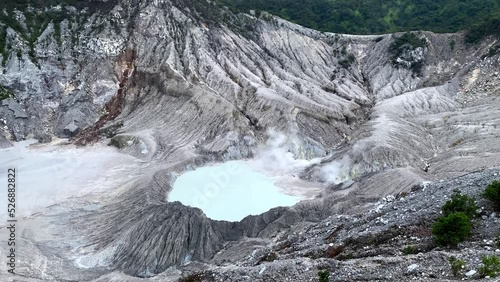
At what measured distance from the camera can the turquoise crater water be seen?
1535 inches

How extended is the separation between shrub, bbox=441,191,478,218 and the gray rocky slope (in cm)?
65

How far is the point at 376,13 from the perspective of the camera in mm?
104750

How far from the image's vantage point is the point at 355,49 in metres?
80.1

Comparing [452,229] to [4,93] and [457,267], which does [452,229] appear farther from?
[4,93]

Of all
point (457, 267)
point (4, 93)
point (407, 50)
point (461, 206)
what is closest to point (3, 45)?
point (4, 93)

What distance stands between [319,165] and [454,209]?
26977 mm

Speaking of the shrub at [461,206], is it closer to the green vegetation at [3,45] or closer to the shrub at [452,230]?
the shrub at [452,230]

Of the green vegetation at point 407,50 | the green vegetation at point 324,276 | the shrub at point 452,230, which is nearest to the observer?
the green vegetation at point 324,276

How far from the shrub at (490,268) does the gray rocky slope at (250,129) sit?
1.14 m

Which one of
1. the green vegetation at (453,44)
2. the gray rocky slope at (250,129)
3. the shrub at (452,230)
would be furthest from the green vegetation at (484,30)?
the shrub at (452,230)

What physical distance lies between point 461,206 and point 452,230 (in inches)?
99.2

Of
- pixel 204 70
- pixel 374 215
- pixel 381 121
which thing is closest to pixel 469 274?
pixel 374 215

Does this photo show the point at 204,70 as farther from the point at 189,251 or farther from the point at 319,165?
the point at 189,251

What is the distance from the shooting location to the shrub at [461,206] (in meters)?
22.2
